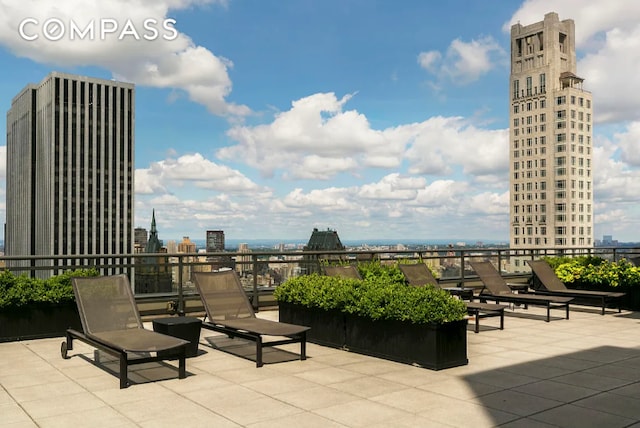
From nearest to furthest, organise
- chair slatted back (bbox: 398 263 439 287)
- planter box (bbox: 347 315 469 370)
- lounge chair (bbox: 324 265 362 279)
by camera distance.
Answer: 1. planter box (bbox: 347 315 469 370)
2. lounge chair (bbox: 324 265 362 279)
3. chair slatted back (bbox: 398 263 439 287)

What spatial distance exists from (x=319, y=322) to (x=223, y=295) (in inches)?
54.4

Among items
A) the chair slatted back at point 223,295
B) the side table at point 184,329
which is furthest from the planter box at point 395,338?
the side table at point 184,329

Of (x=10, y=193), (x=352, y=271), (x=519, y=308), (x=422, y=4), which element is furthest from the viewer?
(x=10, y=193)

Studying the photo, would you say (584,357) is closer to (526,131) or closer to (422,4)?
(422,4)

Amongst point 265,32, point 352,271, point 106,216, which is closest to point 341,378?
point 352,271

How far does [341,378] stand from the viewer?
20.7 ft

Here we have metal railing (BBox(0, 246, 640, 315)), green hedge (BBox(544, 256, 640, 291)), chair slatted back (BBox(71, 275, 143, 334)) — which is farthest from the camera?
green hedge (BBox(544, 256, 640, 291))

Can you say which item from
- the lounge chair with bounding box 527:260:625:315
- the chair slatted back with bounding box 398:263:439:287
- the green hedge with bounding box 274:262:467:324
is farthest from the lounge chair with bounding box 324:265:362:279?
the lounge chair with bounding box 527:260:625:315

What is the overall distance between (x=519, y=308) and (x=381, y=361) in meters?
6.46

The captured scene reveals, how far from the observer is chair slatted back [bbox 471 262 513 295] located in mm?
12094

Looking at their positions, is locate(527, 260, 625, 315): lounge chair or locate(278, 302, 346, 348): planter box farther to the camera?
locate(527, 260, 625, 315): lounge chair

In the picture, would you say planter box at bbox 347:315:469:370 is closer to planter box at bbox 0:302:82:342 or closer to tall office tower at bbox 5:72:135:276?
planter box at bbox 0:302:82:342

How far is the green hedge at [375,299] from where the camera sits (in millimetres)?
6793

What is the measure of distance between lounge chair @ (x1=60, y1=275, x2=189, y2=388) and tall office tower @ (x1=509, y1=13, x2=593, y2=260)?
174345mm
